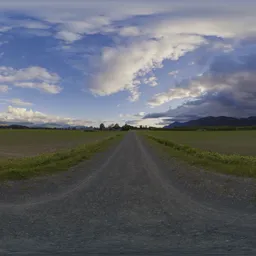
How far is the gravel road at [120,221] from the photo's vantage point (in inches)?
227

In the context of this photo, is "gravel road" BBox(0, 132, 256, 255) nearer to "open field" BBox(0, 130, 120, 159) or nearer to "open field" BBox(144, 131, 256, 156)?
"open field" BBox(0, 130, 120, 159)

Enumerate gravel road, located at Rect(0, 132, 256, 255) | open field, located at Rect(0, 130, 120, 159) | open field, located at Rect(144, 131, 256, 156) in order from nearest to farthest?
gravel road, located at Rect(0, 132, 256, 255) < open field, located at Rect(0, 130, 120, 159) < open field, located at Rect(144, 131, 256, 156)

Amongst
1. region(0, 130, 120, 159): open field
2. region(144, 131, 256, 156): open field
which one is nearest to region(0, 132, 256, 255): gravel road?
region(0, 130, 120, 159): open field

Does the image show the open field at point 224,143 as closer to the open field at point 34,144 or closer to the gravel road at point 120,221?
the open field at point 34,144

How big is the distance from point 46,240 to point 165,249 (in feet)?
8.05

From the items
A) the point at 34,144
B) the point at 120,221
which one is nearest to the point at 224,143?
the point at 34,144

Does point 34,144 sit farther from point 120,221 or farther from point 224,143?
point 120,221

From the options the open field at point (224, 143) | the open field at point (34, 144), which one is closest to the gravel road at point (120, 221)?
the open field at point (34, 144)

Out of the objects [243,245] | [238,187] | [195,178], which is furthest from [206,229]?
[195,178]

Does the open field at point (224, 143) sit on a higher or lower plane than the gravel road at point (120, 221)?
lower

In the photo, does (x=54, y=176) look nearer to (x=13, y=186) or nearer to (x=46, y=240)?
(x=13, y=186)

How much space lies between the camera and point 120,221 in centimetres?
770

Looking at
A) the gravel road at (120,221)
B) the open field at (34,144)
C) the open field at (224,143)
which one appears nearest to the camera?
the gravel road at (120,221)

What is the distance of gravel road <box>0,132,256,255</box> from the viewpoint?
5773 millimetres
